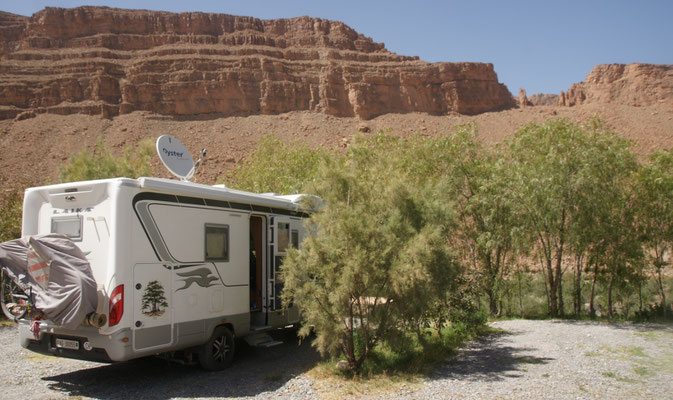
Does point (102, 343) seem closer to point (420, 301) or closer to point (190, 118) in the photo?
point (420, 301)

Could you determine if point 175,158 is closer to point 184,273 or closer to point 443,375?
point 184,273

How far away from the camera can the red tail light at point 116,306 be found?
20.5ft

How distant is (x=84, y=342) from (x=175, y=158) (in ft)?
13.6

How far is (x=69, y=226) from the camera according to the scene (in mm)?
7039

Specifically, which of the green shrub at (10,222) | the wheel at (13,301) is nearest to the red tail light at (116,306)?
the wheel at (13,301)

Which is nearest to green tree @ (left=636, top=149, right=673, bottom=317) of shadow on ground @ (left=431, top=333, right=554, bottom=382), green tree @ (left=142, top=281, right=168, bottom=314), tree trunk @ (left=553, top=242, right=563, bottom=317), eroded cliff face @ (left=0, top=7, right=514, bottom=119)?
tree trunk @ (left=553, top=242, right=563, bottom=317)

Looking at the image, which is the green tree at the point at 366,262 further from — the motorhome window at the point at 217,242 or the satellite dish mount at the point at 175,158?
the satellite dish mount at the point at 175,158

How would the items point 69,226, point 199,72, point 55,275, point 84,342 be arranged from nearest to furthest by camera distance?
1. point 55,275
2. point 84,342
3. point 69,226
4. point 199,72

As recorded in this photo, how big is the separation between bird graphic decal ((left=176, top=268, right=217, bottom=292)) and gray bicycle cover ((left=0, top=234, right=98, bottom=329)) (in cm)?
125

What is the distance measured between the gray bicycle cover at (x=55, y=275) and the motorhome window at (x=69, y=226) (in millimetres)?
215

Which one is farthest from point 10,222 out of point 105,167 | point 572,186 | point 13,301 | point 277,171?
point 572,186

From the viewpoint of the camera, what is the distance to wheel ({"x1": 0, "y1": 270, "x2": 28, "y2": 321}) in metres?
6.76

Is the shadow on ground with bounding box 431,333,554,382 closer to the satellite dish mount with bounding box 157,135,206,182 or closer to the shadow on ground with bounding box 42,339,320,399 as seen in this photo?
the shadow on ground with bounding box 42,339,320,399

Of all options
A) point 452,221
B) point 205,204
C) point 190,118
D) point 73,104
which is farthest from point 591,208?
point 73,104
